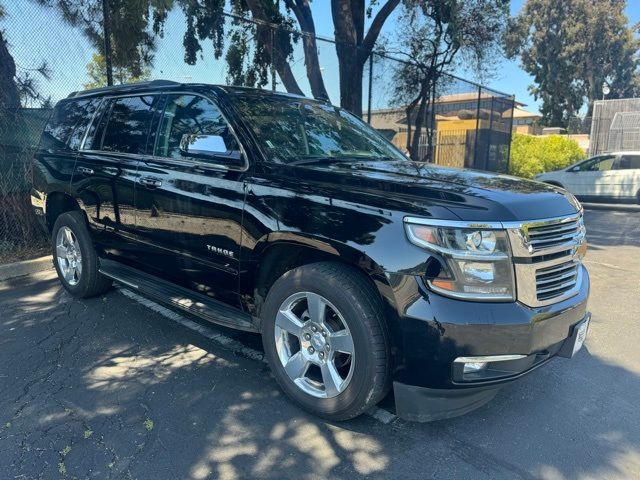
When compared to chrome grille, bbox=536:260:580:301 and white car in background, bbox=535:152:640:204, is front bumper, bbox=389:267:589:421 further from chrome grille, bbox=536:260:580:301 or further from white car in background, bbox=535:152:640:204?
white car in background, bbox=535:152:640:204

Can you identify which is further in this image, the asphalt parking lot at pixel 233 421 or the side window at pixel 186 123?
the side window at pixel 186 123

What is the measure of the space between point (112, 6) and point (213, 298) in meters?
5.75

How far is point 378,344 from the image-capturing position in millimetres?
2621

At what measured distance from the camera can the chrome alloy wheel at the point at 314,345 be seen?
2.83m

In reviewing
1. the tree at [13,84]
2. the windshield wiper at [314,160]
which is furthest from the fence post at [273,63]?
the windshield wiper at [314,160]

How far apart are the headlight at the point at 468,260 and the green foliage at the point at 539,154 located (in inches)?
714

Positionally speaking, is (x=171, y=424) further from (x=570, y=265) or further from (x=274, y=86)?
(x=274, y=86)

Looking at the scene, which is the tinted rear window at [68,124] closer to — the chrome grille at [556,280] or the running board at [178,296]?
the running board at [178,296]

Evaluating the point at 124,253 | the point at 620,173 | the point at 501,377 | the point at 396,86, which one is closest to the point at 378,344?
the point at 501,377

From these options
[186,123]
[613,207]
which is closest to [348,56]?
[186,123]

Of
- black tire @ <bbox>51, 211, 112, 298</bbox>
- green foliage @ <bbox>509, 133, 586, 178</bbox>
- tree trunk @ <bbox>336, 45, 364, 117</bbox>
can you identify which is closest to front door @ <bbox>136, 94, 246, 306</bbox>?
black tire @ <bbox>51, 211, 112, 298</bbox>

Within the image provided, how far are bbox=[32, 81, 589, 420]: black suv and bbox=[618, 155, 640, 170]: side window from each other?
12794 mm

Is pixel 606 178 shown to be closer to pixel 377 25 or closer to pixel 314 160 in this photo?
pixel 377 25

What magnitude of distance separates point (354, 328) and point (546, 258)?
3.68ft
